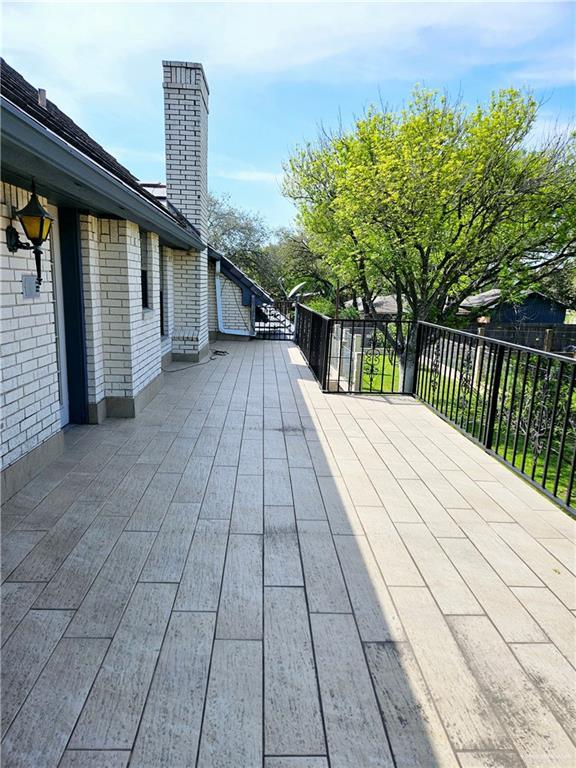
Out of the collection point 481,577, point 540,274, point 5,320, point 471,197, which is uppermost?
point 471,197

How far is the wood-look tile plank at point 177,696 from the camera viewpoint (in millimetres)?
1445

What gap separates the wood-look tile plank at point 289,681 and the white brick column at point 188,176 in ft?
23.7

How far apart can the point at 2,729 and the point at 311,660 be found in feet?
3.52

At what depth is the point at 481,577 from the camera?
2.45 meters

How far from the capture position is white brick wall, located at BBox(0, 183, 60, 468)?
3.10m

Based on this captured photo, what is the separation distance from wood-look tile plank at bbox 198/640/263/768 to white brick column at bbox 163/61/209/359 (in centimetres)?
745

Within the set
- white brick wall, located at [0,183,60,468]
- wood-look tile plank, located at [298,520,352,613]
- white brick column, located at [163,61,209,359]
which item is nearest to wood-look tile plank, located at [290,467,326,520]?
wood-look tile plank, located at [298,520,352,613]

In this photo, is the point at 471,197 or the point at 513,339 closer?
the point at 471,197

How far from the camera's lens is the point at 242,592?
2.24 meters

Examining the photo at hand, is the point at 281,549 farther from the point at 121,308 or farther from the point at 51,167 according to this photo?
the point at 121,308

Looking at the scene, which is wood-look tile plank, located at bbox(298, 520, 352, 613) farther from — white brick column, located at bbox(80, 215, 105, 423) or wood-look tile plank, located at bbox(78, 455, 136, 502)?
white brick column, located at bbox(80, 215, 105, 423)

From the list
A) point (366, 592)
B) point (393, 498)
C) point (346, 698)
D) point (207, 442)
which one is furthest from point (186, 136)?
point (346, 698)

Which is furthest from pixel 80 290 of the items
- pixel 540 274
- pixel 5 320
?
pixel 540 274

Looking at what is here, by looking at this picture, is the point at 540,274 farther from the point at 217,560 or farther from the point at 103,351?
the point at 217,560
